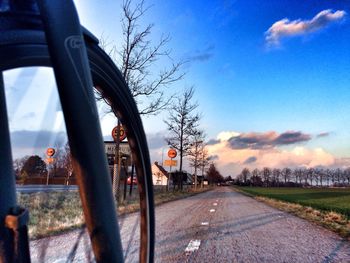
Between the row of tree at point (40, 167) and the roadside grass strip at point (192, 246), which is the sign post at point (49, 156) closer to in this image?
the row of tree at point (40, 167)

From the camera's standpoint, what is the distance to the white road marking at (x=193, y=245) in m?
4.94

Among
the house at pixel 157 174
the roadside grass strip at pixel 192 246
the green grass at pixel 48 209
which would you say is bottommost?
the roadside grass strip at pixel 192 246

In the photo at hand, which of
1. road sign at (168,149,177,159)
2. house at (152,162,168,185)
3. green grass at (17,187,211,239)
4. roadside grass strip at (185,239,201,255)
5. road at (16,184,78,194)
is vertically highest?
road sign at (168,149,177,159)

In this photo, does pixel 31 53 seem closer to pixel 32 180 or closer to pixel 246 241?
pixel 32 180

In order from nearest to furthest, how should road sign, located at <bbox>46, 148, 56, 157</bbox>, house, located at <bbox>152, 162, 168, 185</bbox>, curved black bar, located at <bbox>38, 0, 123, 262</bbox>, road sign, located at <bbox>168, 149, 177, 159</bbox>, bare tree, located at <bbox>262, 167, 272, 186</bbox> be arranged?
curved black bar, located at <bbox>38, 0, 123, 262</bbox> < road sign, located at <bbox>46, 148, 56, 157</bbox> < house, located at <bbox>152, 162, 168, 185</bbox> < road sign, located at <bbox>168, 149, 177, 159</bbox> < bare tree, located at <bbox>262, 167, 272, 186</bbox>

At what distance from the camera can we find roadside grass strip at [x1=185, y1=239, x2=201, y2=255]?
4.92 m

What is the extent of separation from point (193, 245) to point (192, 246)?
93 millimetres

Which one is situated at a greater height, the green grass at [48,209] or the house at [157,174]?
the house at [157,174]

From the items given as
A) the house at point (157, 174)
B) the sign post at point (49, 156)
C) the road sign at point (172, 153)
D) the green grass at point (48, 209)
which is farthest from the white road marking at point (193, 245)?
the road sign at point (172, 153)

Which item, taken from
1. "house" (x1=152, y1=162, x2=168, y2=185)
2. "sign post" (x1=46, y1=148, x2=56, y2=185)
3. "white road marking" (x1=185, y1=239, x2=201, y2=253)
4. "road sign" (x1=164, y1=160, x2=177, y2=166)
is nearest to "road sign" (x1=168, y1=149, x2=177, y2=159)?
"road sign" (x1=164, y1=160, x2=177, y2=166)

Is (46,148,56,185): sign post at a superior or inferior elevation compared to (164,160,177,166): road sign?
inferior

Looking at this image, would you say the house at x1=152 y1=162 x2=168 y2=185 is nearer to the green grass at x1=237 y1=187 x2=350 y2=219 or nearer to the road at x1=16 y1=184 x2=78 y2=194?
the road at x1=16 y1=184 x2=78 y2=194

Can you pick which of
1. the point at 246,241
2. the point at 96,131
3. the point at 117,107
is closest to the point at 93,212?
the point at 96,131

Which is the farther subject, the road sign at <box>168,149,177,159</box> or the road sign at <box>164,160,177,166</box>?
the road sign at <box>168,149,177,159</box>
